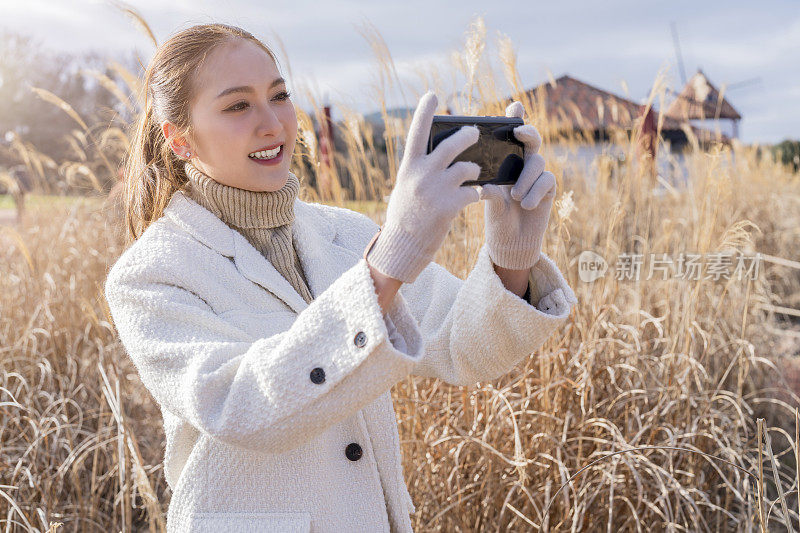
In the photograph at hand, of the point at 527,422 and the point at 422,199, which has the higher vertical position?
the point at 422,199

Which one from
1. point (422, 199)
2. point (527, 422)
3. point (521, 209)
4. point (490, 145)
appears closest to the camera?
point (422, 199)

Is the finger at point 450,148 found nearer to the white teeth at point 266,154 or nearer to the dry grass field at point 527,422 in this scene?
the white teeth at point 266,154

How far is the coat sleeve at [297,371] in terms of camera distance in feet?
2.84

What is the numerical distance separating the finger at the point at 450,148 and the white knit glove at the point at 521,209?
110mm

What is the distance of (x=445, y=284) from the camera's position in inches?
52.4

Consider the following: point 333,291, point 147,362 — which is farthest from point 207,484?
point 333,291

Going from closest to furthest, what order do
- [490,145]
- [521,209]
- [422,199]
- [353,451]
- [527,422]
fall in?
[422,199], [490,145], [521,209], [353,451], [527,422]

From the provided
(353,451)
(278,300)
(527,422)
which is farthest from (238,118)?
(527,422)

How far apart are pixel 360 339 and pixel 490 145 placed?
304 millimetres

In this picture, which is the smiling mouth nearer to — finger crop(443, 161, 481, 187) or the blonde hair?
the blonde hair

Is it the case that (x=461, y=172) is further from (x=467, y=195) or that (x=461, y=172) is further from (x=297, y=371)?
(x=297, y=371)

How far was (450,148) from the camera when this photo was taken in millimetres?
834

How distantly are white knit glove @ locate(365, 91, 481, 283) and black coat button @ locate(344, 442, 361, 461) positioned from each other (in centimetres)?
41

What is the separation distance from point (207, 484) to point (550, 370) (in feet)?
4.00
